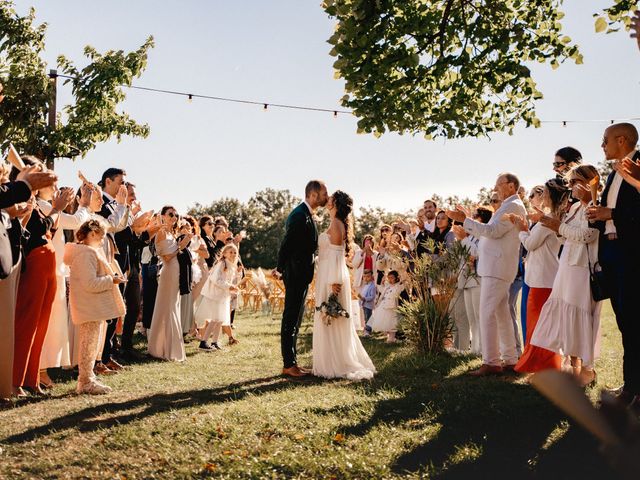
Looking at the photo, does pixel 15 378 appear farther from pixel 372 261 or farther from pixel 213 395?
pixel 372 261

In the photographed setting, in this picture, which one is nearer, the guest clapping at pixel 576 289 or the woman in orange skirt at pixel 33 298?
the guest clapping at pixel 576 289

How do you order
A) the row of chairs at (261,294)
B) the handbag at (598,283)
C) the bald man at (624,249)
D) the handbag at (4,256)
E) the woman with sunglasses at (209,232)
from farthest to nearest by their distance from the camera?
the row of chairs at (261,294) → the woman with sunglasses at (209,232) → the handbag at (598,283) → the bald man at (624,249) → the handbag at (4,256)

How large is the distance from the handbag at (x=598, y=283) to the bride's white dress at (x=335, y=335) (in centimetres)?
304

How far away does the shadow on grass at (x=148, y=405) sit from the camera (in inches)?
205

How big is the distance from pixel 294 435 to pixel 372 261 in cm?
1046

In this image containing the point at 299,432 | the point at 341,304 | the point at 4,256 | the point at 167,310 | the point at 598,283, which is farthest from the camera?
the point at 167,310

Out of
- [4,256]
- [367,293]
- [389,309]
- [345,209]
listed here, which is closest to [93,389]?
[4,256]

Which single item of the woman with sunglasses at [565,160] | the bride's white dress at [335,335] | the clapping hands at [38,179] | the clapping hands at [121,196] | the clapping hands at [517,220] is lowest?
the bride's white dress at [335,335]

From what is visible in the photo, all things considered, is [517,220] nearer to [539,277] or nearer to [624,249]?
[539,277]

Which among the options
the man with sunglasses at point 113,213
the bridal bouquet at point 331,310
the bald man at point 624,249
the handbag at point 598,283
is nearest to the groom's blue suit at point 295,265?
the bridal bouquet at point 331,310

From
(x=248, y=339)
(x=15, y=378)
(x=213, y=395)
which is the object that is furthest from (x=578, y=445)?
(x=248, y=339)

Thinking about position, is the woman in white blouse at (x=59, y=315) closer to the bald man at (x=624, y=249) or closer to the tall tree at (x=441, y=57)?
the tall tree at (x=441, y=57)

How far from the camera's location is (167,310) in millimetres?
9617

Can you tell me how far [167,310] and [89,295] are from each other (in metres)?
2.77
